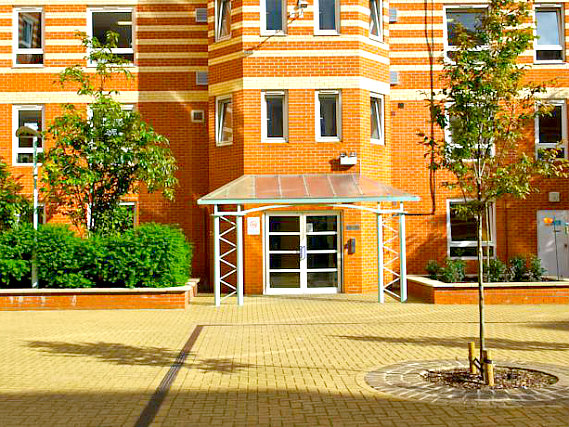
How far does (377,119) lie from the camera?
2003 cm

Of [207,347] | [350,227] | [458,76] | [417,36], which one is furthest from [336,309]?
[417,36]

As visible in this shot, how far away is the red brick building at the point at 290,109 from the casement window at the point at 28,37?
0.14ft

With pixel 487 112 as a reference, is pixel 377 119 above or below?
above

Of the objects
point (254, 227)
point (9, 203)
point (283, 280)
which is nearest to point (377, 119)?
point (254, 227)

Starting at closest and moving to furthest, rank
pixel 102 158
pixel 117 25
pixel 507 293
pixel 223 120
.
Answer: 1. pixel 507 293
2. pixel 102 158
3. pixel 223 120
4. pixel 117 25

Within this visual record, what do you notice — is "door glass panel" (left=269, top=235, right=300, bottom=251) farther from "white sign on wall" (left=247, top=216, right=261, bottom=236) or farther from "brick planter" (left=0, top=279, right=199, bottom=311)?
"brick planter" (left=0, top=279, right=199, bottom=311)

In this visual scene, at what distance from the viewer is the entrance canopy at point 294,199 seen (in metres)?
16.3

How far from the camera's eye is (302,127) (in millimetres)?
19031

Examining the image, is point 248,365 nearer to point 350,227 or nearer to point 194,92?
point 350,227

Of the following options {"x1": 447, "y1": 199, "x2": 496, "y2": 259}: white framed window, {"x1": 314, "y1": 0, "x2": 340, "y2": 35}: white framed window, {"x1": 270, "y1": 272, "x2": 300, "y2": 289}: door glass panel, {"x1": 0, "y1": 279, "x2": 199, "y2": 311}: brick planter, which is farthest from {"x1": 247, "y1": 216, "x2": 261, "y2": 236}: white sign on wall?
{"x1": 447, "y1": 199, "x2": 496, "y2": 259}: white framed window

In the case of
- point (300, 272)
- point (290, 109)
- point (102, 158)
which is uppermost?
→ point (290, 109)

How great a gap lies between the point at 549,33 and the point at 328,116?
7283 mm

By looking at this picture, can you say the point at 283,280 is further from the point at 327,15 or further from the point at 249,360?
the point at 249,360

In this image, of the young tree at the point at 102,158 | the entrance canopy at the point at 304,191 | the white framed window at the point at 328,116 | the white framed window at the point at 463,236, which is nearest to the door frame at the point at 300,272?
the entrance canopy at the point at 304,191
